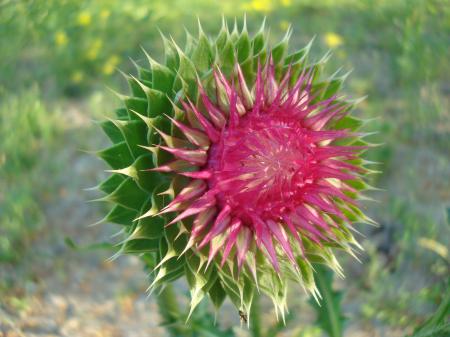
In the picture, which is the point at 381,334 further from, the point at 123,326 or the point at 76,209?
the point at 76,209

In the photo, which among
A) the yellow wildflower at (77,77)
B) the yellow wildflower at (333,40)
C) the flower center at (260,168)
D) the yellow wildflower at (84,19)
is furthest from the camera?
the yellow wildflower at (333,40)

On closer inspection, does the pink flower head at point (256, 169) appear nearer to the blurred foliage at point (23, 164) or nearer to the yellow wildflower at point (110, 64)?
the blurred foliage at point (23, 164)

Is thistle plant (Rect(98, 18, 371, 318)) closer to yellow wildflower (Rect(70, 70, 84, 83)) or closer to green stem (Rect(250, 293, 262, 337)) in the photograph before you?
green stem (Rect(250, 293, 262, 337))

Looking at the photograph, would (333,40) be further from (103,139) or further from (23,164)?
(23,164)

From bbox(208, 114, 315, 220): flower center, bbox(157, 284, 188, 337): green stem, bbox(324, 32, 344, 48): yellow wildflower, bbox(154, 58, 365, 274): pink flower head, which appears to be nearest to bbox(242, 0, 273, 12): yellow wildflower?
bbox(324, 32, 344, 48): yellow wildflower

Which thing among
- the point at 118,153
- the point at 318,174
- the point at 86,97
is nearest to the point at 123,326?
the point at 118,153

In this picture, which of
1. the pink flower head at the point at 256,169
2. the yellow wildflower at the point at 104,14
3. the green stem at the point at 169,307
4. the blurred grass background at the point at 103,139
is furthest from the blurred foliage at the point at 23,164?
the pink flower head at the point at 256,169

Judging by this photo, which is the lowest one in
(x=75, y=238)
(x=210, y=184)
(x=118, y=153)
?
(x=75, y=238)
